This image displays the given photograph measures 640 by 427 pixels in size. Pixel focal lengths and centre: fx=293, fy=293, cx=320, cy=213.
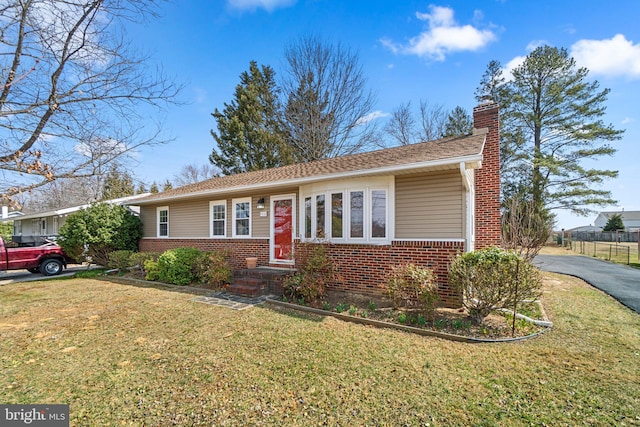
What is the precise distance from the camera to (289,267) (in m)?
8.82

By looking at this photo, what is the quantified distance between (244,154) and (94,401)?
21270 mm

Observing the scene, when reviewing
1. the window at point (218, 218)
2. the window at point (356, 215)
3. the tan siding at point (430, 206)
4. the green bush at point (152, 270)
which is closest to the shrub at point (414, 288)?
the tan siding at point (430, 206)

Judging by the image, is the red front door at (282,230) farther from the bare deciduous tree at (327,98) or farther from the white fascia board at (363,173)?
the bare deciduous tree at (327,98)

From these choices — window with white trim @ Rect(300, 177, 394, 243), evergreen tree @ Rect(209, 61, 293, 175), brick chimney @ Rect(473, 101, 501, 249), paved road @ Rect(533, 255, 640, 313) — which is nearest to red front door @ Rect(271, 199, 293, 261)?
window with white trim @ Rect(300, 177, 394, 243)

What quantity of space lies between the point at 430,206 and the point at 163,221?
11.2 m

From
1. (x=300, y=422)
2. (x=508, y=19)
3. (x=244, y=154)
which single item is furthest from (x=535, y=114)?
(x=300, y=422)

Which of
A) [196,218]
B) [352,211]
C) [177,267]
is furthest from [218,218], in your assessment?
[352,211]

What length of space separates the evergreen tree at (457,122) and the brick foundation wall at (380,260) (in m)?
21.5

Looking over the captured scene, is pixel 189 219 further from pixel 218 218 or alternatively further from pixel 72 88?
pixel 72 88

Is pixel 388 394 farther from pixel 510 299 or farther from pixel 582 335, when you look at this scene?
pixel 582 335

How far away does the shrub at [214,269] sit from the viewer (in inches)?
332

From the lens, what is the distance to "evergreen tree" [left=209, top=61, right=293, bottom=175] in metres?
22.4

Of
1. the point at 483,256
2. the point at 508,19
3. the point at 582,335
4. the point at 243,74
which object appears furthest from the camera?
the point at 243,74

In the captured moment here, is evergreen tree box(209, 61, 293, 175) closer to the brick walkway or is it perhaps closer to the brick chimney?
the brick chimney
